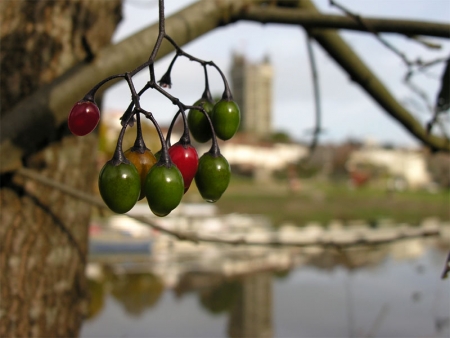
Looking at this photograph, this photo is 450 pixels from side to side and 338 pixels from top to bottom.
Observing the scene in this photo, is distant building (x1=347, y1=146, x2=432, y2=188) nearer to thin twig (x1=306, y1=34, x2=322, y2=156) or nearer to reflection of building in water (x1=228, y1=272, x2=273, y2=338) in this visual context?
reflection of building in water (x1=228, y1=272, x2=273, y2=338)

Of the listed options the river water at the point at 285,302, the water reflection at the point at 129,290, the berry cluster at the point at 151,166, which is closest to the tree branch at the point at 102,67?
the berry cluster at the point at 151,166

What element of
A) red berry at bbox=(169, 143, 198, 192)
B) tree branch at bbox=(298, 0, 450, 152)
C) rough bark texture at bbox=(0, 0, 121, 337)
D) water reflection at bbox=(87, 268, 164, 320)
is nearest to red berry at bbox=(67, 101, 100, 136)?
red berry at bbox=(169, 143, 198, 192)

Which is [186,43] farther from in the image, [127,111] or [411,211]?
[411,211]

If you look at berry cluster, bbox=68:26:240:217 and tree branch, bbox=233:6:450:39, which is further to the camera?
tree branch, bbox=233:6:450:39

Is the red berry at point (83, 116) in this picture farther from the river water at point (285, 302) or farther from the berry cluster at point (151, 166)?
the river water at point (285, 302)

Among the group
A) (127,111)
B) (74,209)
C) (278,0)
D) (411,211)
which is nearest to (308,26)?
(278,0)

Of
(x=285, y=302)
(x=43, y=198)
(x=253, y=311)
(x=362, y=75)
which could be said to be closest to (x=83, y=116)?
(x=43, y=198)
